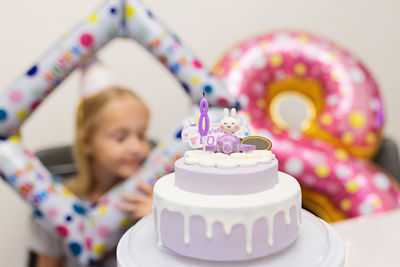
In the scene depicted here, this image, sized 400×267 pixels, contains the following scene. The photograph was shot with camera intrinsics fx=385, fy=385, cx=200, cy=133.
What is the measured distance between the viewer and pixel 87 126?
1.00m

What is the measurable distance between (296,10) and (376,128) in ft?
2.06

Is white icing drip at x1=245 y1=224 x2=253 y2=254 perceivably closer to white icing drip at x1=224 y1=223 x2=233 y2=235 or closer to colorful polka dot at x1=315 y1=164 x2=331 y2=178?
white icing drip at x1=224 y1=223 x2=233 y2=235

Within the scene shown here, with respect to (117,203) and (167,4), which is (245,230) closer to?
(117,203)

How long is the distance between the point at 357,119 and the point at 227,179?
829 millimetres

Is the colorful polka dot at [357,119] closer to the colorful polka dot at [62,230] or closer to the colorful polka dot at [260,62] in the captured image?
the colorful polka dot at [260,62]

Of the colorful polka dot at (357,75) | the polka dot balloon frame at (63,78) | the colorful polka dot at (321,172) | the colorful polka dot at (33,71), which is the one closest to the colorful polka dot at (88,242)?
the polka dot balloon frame at (63,78)

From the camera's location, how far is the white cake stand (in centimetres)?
A: 35

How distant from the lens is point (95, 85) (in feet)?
2.97

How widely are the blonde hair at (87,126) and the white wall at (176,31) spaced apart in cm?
36

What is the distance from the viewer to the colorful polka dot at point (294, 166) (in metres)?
0.99

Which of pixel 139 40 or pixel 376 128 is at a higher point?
pixel 139 40

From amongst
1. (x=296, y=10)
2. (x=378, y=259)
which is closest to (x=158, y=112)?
(x=296, y=10)

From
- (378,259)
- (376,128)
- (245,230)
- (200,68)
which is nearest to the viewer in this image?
(245,230)

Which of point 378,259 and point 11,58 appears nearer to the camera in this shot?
point 378,259
